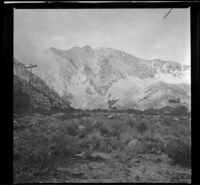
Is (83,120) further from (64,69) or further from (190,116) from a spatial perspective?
(190,116)

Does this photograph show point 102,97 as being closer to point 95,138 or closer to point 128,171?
point 95,138

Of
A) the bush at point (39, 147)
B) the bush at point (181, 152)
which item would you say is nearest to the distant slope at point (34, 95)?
the bush at point (39, 147)

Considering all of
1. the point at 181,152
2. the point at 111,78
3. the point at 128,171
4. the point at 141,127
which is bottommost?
the point at 128,171

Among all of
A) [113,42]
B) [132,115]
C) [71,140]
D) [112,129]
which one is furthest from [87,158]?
[113,42]

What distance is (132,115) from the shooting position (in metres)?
1.54

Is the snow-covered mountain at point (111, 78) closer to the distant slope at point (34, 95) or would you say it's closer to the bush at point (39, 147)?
the distant slope at point (34, 95)

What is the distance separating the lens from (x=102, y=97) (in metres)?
1.55

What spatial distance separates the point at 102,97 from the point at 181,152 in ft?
2.25

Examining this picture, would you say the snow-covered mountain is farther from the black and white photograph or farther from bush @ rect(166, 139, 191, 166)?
bush @ rect(166, 139, 191, 166)

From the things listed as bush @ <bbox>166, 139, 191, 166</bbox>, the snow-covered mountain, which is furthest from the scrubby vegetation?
the snow-covered mountain

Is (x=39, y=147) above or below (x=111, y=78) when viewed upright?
below

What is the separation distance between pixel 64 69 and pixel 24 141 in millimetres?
590

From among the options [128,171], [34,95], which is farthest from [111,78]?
[128,171]

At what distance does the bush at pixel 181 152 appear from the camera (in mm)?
1493
